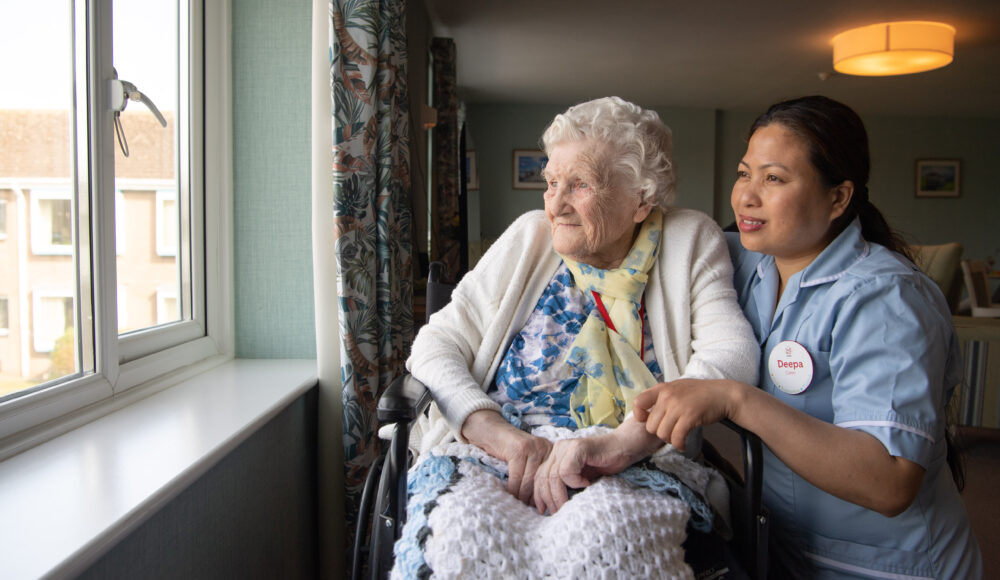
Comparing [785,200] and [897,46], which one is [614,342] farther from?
[897,46]

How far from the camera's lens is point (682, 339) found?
58.6 inches

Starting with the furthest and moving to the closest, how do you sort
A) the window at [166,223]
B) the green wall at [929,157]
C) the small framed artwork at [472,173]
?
the green wall at [929,157] < the small framed artwork at [472,173] < the window at [166,223]

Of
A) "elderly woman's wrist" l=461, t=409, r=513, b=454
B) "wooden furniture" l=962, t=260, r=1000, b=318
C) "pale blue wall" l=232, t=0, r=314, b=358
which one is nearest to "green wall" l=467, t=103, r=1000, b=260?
"wooden furniture" l=962, t=260, r=1000, b=318

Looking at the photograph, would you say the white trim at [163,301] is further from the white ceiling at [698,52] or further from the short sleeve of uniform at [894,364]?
the white ceiling at [698,52]

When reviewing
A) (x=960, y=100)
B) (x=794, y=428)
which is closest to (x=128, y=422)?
(x=794, y=428)

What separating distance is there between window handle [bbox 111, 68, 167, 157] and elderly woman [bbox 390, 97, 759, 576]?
0.78 metres

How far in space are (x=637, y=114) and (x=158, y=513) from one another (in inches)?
48.6

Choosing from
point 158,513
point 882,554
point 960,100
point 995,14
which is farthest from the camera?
point 960,100

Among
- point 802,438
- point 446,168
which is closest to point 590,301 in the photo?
point 802,438

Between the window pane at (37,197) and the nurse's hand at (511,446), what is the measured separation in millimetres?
801

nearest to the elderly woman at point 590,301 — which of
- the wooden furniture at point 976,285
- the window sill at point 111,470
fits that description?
the window sill at point 111,470

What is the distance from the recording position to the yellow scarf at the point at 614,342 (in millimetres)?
1427

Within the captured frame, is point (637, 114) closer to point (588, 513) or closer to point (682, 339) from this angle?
point (682, 339)

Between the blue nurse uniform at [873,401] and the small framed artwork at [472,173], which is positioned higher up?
the small framed artwork at [472,173]
